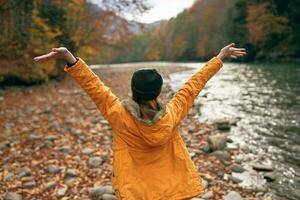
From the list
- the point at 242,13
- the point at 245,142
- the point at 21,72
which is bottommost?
the point at 245,142

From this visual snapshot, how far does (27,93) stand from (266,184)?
11924 mm

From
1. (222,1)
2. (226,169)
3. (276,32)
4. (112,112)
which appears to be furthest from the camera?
(222,1)

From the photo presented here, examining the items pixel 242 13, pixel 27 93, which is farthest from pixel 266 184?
pixel 242 13

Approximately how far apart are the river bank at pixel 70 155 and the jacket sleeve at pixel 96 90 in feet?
10.2

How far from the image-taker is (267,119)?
40.7 feet

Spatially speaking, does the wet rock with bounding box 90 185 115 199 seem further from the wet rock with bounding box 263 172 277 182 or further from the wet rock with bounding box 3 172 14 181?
the wet rock with bounding box 263 172 277 182

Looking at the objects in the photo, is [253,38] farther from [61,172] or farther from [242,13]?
[61,172]

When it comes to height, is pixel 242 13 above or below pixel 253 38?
above

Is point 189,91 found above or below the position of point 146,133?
above

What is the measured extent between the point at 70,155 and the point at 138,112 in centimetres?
534

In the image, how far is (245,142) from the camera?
962cm

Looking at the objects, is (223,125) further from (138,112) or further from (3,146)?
(138,112)

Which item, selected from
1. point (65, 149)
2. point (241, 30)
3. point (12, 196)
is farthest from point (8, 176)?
point (241, 30)

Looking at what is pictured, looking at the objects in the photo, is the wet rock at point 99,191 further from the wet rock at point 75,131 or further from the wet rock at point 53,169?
the wet rock at point 75,131
